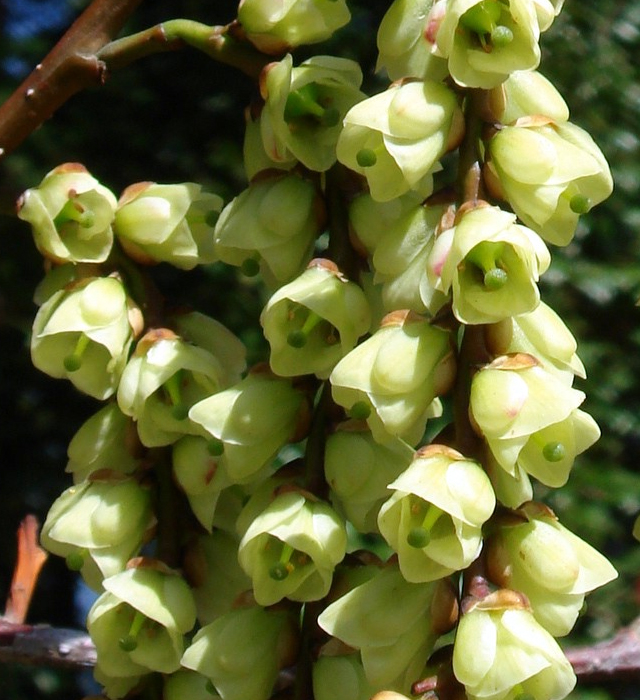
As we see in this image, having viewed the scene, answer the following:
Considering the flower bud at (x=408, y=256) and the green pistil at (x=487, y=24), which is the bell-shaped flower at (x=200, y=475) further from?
the green pistil at (x=487, y=24)

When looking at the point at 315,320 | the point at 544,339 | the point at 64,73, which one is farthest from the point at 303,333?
the point at 64,73

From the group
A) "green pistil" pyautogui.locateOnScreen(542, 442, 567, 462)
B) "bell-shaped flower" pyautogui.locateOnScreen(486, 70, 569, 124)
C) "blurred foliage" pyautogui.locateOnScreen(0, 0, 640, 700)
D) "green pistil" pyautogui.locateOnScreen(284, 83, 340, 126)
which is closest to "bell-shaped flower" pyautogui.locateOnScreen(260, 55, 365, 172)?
"green pistil" pyautogui.locateOnScreen(284, 83, 340, 126)

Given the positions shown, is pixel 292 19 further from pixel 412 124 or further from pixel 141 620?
pixel 141 620

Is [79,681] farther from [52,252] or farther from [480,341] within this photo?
[480,341]

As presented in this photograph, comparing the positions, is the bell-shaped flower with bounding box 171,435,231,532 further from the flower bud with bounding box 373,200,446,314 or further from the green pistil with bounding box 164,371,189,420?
the flower bud with bounding box 373,200,446,314

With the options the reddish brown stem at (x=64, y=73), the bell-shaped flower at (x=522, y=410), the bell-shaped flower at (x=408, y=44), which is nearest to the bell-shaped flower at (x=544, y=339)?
the bell-shaped flower at (x=522, y=410)

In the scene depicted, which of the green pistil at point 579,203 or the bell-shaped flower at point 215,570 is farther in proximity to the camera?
the bell-shaped flower at point 215,570

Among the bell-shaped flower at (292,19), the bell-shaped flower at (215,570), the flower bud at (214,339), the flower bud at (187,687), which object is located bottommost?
the flower bud at (187,687)
